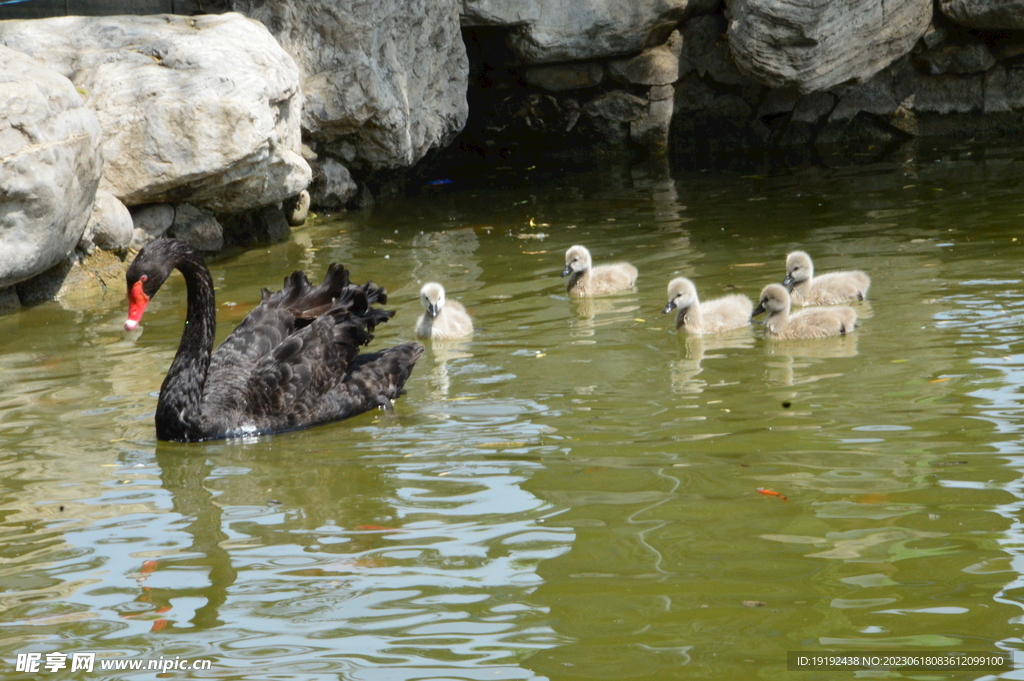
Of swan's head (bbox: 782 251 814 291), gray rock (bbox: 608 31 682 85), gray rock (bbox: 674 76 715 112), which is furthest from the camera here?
gray rock (bbox: 674 76 715 112)

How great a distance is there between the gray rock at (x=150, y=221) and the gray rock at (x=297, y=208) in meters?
1.57

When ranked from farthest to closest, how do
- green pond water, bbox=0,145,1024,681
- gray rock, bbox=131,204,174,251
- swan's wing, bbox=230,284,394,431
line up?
gray rock, bbox=131,204,174,251, swan's wing, bbox=230,284,394,431, green pond water, bbox=0,145,1024,681

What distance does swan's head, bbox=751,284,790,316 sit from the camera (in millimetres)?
6664

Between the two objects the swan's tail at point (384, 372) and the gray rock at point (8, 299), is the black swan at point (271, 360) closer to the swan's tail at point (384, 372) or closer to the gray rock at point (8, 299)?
the swan's tail at point (384, 372)

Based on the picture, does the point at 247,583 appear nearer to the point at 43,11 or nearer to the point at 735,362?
the point at 735,362

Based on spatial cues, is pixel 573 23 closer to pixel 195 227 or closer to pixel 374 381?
pixel 195 227

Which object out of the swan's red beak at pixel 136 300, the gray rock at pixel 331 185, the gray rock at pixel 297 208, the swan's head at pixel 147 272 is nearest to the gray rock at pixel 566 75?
the gray rock at pixel 331 185

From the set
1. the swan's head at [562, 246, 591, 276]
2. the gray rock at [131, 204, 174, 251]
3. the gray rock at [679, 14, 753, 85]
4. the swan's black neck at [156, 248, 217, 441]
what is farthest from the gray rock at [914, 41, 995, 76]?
the swan's black neck at [156, 248, 217, 441]

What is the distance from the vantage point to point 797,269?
24.1 feet

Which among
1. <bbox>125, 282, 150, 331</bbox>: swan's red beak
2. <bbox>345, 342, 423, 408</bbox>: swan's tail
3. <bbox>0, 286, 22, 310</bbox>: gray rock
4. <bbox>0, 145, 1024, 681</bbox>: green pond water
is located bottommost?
<bbox>0, 145, 1024, 681</bbox>: green pond water

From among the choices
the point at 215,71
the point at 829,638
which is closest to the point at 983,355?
the point at 829,638

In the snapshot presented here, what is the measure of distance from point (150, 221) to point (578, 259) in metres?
4.14

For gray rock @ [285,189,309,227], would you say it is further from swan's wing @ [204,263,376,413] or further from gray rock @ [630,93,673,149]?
swan's wing @ [204,263,376,413]

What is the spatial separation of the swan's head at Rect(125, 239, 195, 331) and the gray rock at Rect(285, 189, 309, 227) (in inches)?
240
